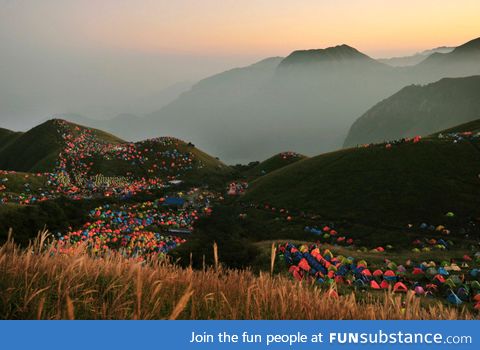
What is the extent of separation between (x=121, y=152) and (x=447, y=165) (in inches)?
3965

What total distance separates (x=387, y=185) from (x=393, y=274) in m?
38.3

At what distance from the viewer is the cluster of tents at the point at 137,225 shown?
4419 cm

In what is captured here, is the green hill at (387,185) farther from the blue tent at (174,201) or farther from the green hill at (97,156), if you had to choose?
the green hill at (97,156)

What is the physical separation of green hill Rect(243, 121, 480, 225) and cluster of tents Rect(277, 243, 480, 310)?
71.9 feet

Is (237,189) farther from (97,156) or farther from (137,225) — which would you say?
(97,156)

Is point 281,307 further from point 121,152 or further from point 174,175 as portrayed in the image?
point 121,152

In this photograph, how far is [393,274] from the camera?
25469 millimetres

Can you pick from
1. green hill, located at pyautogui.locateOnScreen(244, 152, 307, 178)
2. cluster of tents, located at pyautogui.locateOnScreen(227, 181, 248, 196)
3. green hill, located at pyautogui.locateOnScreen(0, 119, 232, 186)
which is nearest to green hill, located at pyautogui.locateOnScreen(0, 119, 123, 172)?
green hill, located at pyautogui.locateOnScreen(0, 119, 232, 186)

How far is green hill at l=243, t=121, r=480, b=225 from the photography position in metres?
51.8

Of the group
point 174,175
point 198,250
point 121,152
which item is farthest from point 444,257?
point 121,152

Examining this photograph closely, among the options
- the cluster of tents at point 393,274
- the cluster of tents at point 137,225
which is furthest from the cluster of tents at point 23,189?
the cluster of tents at point 393,274

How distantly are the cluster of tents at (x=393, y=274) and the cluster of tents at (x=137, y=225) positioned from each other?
64.0 feet

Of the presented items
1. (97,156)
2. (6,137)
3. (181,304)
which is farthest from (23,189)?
(6,137)

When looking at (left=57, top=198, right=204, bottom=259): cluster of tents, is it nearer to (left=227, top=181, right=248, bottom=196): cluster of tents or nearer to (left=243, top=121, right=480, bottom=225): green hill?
(left=227, top=181, right=248, bottom=196): cluster of tents
